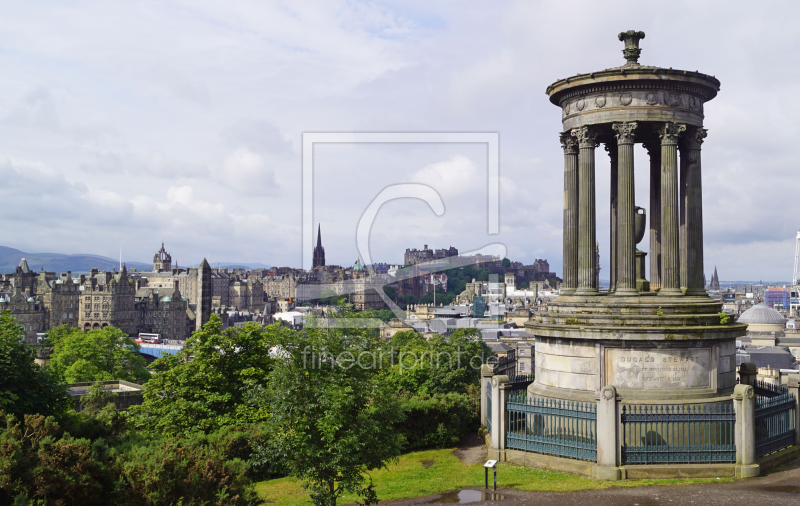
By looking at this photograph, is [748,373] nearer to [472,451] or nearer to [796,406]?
[796,406]

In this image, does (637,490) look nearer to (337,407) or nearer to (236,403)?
(337,407)

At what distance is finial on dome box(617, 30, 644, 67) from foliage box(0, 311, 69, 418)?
887 inches

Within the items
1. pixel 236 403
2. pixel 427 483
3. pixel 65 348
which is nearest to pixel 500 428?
pixel 427 483

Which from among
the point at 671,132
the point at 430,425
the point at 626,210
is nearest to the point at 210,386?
the point at 430,425

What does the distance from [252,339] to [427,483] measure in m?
17.5

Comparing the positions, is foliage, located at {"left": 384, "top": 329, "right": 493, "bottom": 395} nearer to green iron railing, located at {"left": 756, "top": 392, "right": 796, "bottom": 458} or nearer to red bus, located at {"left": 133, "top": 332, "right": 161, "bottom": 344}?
green iron railing, located at {"left": 756, "top": 392, "right": 796, "bottom": 458}

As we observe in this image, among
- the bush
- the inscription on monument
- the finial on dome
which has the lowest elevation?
the bush

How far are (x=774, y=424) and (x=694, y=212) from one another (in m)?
7.92

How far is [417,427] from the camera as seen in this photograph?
29203 millimetres

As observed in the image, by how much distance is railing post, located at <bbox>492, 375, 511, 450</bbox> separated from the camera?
2356cm

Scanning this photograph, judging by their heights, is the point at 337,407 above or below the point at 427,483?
above

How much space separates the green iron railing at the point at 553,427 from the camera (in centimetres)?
2162

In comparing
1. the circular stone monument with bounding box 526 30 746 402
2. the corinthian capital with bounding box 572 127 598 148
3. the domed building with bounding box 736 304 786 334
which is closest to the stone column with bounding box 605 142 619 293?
the circular stone monument with bounding box 526 30 746 402

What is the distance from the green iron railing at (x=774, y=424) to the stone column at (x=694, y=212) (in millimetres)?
4666
